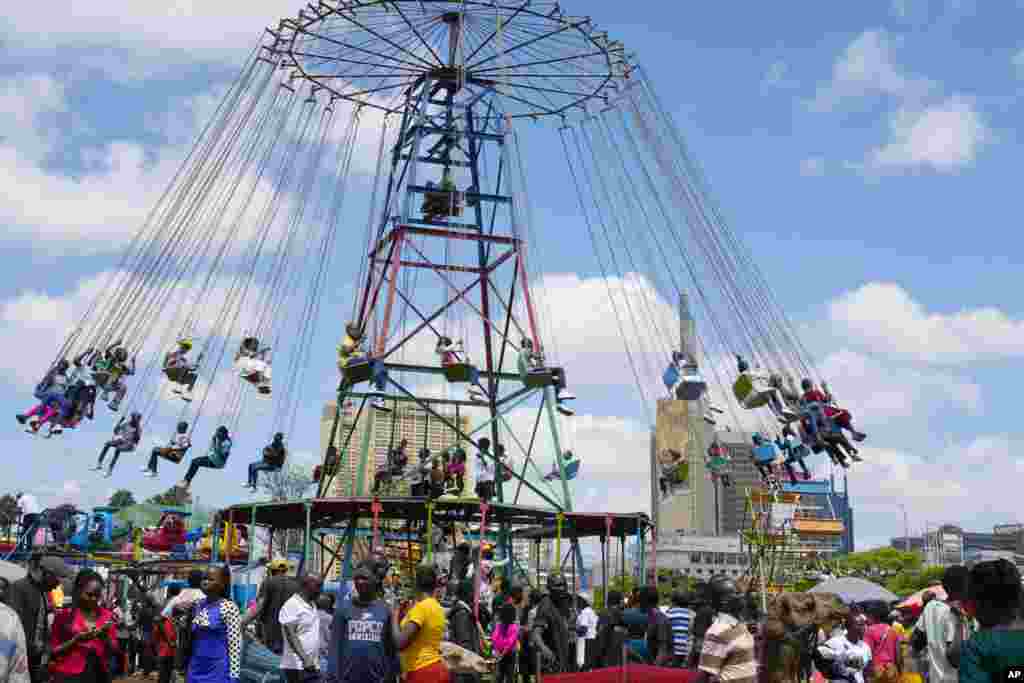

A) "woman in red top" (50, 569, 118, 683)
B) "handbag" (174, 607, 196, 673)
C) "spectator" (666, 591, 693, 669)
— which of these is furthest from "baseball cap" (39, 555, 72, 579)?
"spectator" (666, 591, 693, 669)

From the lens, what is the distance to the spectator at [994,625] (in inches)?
Answer: 195

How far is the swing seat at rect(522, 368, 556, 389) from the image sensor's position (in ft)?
89.1

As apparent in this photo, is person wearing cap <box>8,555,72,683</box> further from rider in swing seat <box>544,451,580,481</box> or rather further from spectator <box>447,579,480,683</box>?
rider in swing seat <box>544,451,580,481</box>

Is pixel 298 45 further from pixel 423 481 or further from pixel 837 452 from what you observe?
pixel 837 452

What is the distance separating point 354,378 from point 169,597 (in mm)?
9561

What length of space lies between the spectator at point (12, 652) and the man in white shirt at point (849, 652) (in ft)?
21.5

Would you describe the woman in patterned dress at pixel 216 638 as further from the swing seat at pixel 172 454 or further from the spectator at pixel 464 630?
the swing seat at pixel 172 454

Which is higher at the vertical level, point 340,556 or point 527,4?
point 527,4

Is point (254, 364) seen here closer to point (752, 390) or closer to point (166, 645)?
point (166, 645)

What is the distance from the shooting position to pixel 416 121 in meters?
29.2

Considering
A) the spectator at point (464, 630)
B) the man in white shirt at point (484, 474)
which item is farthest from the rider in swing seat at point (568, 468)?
the spectator at point (464, 630)

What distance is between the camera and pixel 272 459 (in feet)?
87.7

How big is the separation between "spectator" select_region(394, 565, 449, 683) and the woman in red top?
2.40 meters

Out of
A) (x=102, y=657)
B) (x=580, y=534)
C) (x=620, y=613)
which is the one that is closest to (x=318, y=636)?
(x=102, y=657)
